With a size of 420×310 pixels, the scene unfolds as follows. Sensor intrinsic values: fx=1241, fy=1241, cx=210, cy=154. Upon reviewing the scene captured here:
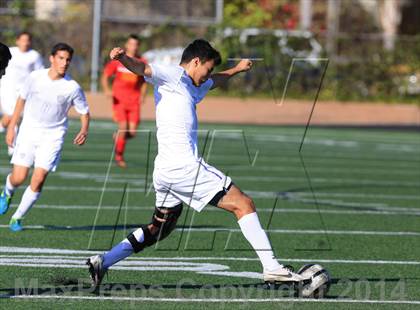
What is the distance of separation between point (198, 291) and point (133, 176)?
30.1 feet

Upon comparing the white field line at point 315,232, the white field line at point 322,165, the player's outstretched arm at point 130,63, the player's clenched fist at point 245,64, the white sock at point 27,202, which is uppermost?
the player's outstretched arm at point 130,63

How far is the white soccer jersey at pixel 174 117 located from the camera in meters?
8.77

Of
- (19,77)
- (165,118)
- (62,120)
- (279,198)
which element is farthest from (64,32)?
(165,118)

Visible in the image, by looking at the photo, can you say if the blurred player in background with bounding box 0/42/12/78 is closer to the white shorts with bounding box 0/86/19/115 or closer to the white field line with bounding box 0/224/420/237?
the white field line with bounding box 0/224/420/237

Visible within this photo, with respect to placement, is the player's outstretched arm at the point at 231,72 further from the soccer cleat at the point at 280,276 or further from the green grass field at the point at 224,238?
the soccer cleat at the point at 280,276

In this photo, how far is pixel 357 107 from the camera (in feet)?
123

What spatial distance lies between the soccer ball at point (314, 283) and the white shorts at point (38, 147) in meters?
4.11

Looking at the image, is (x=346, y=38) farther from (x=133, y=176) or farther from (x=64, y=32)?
(x=133, y=176)

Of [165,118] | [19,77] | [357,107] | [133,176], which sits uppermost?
[165,118]

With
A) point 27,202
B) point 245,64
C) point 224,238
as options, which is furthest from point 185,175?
point 27,202

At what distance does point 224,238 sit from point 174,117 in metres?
3.36

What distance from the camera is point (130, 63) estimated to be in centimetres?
850

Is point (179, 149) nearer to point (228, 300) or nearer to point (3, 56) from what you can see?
point (228, 300)

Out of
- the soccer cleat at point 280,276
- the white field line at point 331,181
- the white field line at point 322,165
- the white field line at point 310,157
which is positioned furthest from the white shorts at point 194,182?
the white field line at point 310,157
